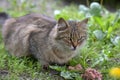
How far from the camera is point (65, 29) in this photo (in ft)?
14.4

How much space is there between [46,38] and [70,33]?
40 centimetres

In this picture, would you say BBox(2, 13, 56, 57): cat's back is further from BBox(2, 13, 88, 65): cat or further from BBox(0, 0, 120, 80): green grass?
BBox(0, 0, 120, 80): green grass

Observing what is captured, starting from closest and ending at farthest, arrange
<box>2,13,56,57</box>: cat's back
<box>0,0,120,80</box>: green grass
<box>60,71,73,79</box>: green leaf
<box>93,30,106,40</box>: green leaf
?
<box>60,71,73,79</box>: green leaf → <box>0,0,120,80</box>: green grass → <box>2,13,56,57</box>: cat's back → <box>93,30,106,40</box>: green leaf

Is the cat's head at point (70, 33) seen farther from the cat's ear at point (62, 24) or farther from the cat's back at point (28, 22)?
the cat's back at point (28, 22)

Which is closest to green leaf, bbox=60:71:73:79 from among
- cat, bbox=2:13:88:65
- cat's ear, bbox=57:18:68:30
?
cat, bbox=2:13:88:65

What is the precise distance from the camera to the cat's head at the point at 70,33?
434 centimetres

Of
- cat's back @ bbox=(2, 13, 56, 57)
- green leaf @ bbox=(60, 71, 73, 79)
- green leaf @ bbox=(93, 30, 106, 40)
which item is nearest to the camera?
green leaf @ bbox=(60, 71, 73, 79)

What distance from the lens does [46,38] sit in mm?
4617

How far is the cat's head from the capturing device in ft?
14.3

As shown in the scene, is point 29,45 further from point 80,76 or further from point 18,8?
point 18,8

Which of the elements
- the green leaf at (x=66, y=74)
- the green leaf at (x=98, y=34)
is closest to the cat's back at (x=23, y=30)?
the green leaf at (x=66, y=74)

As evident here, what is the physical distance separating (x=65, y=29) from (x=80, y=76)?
604mm

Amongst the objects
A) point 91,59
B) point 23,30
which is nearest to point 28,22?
point 23,30

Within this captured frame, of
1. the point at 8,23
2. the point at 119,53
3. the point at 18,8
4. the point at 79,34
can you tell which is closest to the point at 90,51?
the point at 119,53
